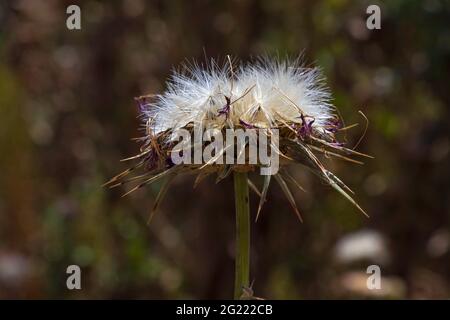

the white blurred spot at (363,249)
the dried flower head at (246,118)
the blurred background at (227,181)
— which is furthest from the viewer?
the blurred background at (227,181)

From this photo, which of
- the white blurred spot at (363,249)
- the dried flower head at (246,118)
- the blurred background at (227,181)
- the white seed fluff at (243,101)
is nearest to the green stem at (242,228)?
the dried flower head at (246,118)

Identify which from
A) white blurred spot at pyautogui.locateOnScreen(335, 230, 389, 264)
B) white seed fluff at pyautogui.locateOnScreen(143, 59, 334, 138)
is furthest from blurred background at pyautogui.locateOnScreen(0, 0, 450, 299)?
white seed fluff at pyautogui.locateOnScreen(143, 59, 334, 138)

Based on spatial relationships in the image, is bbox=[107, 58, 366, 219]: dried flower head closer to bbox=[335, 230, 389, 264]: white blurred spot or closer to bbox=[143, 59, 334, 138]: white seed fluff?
bbox=[143, 59, 334, 138]: white seed fluff

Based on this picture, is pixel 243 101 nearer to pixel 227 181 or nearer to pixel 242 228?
pixel 242 228

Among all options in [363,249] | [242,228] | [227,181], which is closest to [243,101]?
[242,228]

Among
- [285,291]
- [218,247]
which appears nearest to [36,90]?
[218,247]

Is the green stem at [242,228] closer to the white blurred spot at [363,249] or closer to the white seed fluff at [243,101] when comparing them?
the white seed fluff at [243,101]
